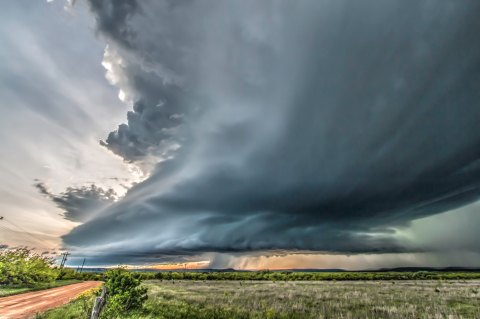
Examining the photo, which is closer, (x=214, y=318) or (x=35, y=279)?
(x=214, y=318)

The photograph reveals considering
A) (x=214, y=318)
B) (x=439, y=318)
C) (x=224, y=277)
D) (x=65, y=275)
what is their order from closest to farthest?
(x=439, y=318) < (x=214, y=318) < (x=65, y=275) < (x=224, y=277)

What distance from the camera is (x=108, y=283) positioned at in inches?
941

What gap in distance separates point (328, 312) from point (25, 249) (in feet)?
184

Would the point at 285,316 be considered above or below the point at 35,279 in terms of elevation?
below

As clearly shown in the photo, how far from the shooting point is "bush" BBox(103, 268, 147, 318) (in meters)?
22.1

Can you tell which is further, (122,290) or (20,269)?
(20,269)

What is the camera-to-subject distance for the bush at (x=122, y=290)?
72.7 feet

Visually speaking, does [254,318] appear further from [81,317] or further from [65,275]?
[65,275]

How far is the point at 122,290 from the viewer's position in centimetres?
2364

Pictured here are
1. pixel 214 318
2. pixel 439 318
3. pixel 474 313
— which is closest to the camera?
pixel 439 318

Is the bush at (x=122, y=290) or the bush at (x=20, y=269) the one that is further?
the bush at (x=20, y=269)

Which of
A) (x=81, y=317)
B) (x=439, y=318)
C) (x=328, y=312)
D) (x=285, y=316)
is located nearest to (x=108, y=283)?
(x=81, y=317)

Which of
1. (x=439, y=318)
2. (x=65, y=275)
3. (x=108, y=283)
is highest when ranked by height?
(x=65, y=275)

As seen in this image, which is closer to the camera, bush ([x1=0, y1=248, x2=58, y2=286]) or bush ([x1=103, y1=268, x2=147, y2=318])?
bush ([x1=103, y1=268, x2=147, y2=318])
